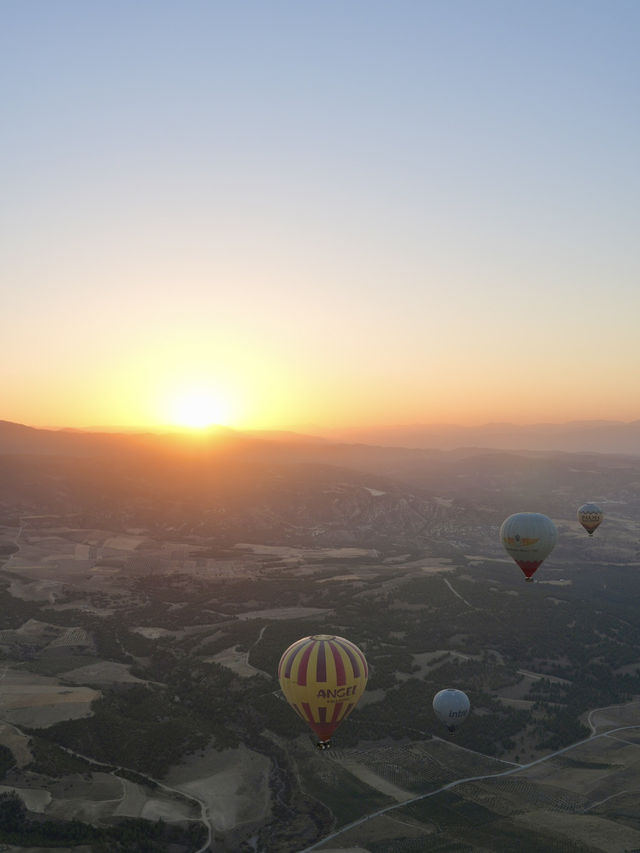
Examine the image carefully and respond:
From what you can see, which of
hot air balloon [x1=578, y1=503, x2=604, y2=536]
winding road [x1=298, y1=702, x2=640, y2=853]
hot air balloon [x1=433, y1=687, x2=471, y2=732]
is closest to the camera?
winding road [x1=298, y1=702, x2=640, y2=853]

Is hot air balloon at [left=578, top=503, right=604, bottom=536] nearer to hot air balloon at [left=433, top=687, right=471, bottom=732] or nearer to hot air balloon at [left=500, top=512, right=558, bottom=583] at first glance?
hot air balloon at [left=500, top=512, right=558, bottom=583]

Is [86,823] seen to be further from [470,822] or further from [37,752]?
[470,822]

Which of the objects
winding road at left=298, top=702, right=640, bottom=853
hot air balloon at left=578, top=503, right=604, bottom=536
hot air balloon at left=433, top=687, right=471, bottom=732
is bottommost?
winding road at left=298, top=702, right=640, bottom=853

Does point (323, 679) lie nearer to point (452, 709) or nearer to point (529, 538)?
point (452, 709)

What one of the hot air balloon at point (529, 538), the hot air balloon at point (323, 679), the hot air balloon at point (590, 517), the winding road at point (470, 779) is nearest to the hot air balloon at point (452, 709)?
the winding road at point (470, 779)

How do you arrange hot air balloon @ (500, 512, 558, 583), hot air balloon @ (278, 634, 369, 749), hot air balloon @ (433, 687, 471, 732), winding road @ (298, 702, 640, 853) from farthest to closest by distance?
1. hot air balloon @ (500, 512, 558, 583)
2. hot air balloon @ (433, 687, 471, 732)
3. winding road @ (298, 702, 640, 853)
4. hot air balloon @ (278, 634, 369, 749)

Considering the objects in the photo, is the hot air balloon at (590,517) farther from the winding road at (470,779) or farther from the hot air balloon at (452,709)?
the hot air balloon at (452,709)

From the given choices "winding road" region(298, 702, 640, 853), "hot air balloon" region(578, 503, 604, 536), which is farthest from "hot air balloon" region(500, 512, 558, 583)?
"hot air balloon" region(578, 503, 604, 536)
